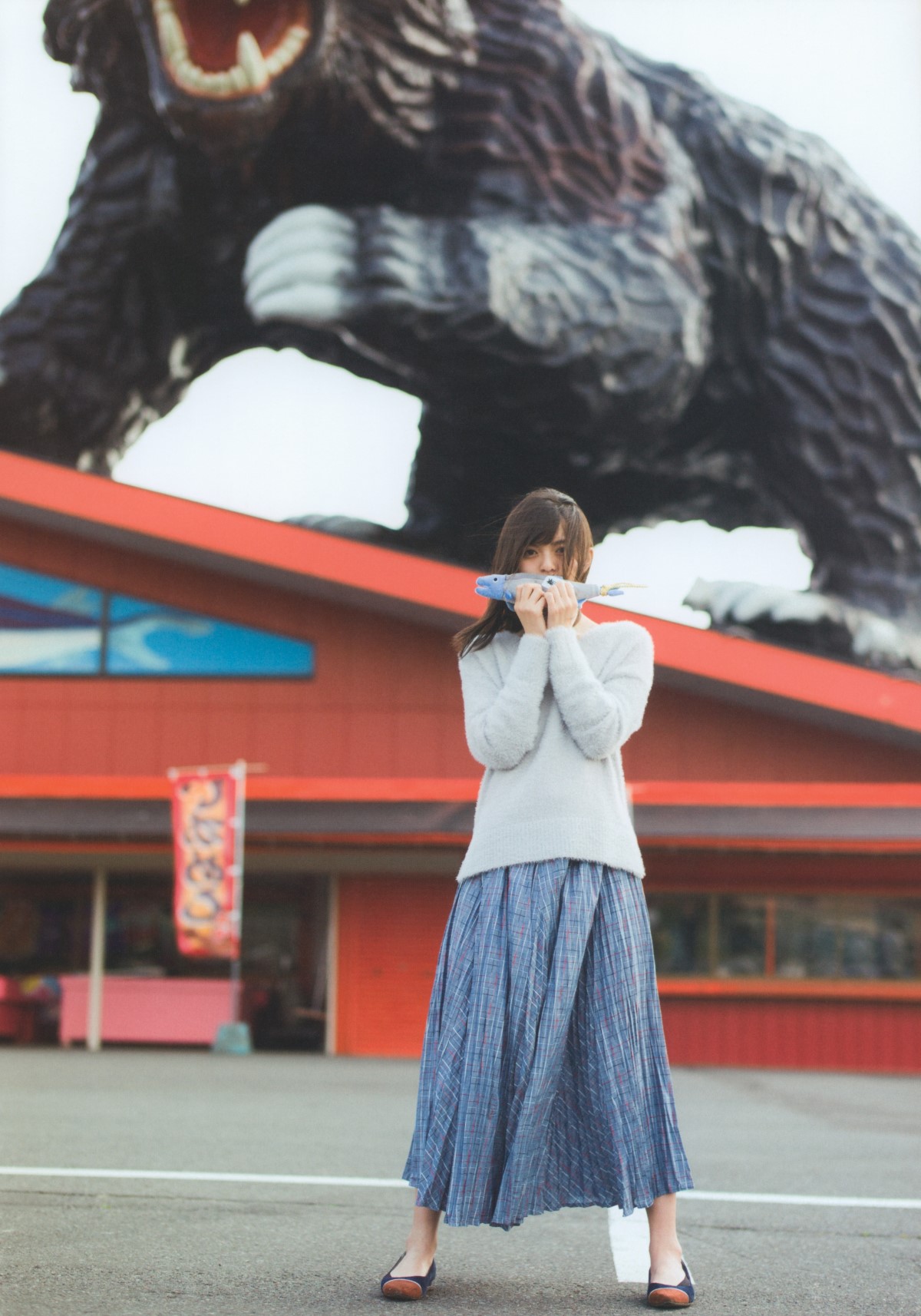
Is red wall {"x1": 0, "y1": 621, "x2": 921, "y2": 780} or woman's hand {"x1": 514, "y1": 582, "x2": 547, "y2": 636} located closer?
woman's hand {"x1": 514, "y1": 582, "x2": 547, "y2": 636}

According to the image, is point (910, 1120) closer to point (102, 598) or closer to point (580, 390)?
point (102, 598)

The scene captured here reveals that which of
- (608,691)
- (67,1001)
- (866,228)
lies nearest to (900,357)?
(866,228)

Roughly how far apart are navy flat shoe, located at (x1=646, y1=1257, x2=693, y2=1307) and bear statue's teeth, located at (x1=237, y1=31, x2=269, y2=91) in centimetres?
1263

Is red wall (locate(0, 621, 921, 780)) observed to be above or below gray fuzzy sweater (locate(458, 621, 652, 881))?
above

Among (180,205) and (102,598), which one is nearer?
(102,598)

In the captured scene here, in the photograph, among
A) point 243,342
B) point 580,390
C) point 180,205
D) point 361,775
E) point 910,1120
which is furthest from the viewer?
point 243,342

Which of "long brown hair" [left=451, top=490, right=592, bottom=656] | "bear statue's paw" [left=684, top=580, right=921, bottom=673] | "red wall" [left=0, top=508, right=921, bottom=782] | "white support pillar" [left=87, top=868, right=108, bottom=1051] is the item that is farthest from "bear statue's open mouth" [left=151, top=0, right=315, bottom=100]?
"long brown hair" [left=451, top=490, right=592, bottom=656]

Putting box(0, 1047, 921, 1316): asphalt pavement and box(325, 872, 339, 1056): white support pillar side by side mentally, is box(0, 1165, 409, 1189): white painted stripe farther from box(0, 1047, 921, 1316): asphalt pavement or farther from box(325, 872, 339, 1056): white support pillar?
box(325, 872, 339, 1056): white support pillar

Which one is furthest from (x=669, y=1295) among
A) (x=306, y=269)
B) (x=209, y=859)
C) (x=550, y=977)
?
(x=306, y=269)

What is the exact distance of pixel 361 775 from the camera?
12.1m

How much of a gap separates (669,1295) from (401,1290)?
Answer: 0.42 meters

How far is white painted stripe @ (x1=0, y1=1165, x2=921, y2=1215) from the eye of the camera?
3.72 m

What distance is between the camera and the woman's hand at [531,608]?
8.65 ft

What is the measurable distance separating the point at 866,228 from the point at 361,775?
8.62m
